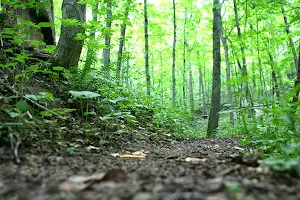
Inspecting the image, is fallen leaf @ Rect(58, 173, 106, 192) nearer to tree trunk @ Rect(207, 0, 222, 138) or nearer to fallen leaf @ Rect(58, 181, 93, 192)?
fallen leaf @ Rect(58, 181, 93, 192)

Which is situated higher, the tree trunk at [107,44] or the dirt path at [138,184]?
the tree trunk at [107,44]

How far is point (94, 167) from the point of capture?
77.9 inches

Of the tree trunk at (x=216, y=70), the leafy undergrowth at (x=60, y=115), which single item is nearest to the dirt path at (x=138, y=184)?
the leafy undergrowth at (x=60, y=115)

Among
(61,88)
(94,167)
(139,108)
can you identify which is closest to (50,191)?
(94,167)

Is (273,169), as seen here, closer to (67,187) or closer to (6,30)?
(67,187)

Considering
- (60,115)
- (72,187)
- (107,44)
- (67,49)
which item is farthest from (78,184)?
(107,44)

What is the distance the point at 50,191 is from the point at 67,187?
0.28ft

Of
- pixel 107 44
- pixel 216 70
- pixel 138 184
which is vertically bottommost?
pixel 138 184

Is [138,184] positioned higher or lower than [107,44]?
lower

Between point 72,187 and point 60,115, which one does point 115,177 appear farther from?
point 60,115

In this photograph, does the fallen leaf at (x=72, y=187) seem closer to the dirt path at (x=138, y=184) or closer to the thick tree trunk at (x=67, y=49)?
the dirt path at (x=138, y=184)

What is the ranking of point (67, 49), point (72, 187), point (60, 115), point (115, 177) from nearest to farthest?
point (72, 187) < point (115, 177) < point (60, 115) < point (67, 49)

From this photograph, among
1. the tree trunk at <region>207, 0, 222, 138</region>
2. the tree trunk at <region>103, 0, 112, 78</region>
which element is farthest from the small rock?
the tree trunk at <region>207, 0, 222, 138</region>

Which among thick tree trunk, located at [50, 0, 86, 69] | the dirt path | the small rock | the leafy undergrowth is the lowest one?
the dirt path
